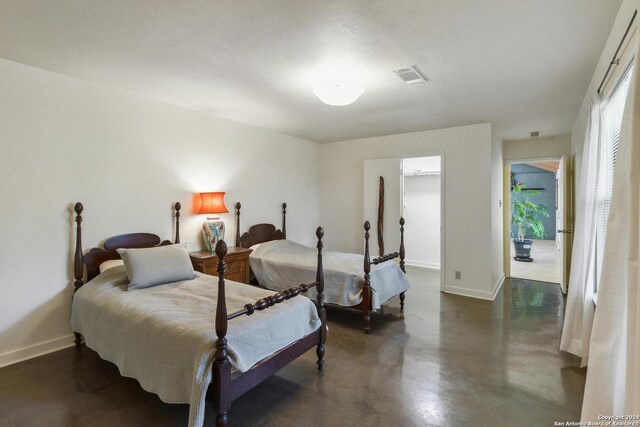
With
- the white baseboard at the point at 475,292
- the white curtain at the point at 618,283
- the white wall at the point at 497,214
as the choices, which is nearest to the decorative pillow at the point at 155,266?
the white curtain at the point at 618,283

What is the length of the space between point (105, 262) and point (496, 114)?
15.7 ft

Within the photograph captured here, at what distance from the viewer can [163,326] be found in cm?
198

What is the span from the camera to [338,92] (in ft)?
9.10

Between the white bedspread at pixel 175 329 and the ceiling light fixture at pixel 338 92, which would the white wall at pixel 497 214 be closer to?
the ceiling light fixture at pixel 338 92

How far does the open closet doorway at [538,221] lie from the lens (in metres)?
5.49

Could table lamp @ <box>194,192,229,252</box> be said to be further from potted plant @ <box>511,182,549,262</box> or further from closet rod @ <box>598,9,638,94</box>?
potted plant @ <box>511,182,549,262</box>

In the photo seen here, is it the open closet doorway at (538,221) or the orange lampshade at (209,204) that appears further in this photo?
the open closet doorway at (538,221)

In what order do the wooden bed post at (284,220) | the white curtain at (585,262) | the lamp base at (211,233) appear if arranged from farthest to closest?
the wooden bed post at (284,220)
the lamp base at (211,233)
the white curtain at (585,262)

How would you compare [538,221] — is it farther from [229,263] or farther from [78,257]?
[78,257]

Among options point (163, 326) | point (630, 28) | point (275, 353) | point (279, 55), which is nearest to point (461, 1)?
point (630, 28)

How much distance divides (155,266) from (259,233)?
2051mm

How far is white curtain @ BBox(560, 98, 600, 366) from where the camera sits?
253cm

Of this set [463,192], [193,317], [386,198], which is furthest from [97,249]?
[463,192]

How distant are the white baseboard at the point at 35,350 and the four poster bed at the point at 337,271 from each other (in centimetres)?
198
